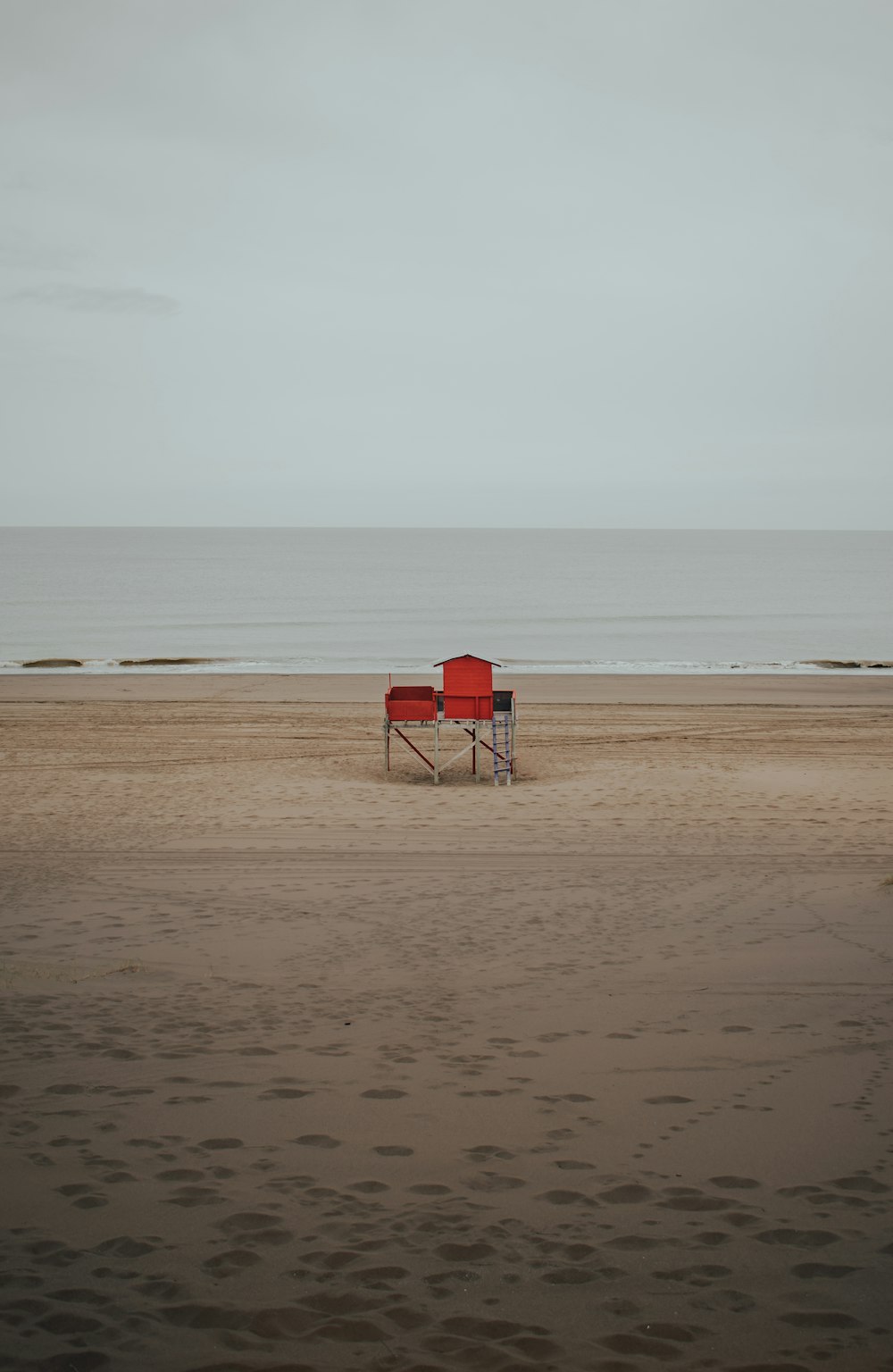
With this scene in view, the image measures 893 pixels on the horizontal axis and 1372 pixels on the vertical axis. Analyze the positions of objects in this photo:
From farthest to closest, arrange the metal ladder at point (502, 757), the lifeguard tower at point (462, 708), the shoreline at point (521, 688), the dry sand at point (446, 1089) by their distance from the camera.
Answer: the shoreline at point (521, 688)
the lifeguard tower at point (462, 708)
the metal ladder at point (502, 757)
the dry sand at point (446, 1089)

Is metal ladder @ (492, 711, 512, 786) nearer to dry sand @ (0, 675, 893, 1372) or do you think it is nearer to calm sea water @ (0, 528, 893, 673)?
dry sand @ (0, 675, 893, 1372)

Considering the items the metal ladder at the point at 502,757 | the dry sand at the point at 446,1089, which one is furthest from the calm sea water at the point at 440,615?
the dry sand at the point at 446,1089

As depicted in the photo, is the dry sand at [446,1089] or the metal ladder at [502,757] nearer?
the dry sand at [446,1089]

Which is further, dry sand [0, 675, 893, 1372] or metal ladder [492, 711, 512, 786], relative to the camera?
metal ladder [492, 711, 512, 786]

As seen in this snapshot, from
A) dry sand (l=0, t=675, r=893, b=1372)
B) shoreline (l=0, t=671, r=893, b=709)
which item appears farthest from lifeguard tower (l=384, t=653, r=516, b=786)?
shoreline (l=0, t=671, r=893, b=709)

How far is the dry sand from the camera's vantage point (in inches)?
130

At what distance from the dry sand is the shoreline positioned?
1129 cm

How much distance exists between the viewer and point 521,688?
2445 centimetres

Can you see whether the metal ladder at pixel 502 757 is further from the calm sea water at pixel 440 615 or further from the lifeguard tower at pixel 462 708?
the calm sea water at pixel 440 615

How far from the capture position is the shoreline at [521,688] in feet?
72.3

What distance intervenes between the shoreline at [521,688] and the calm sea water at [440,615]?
112 inches

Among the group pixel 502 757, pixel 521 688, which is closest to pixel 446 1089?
pixel 502 757

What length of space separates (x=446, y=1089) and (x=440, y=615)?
149ft

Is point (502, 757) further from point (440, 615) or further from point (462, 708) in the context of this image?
point (440, 615)
